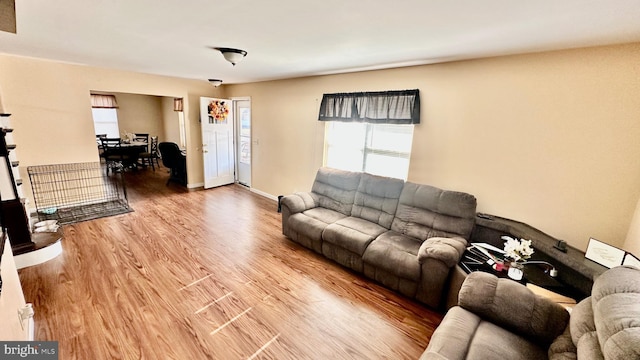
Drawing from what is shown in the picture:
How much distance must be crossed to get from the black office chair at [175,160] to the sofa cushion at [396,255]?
4883mm

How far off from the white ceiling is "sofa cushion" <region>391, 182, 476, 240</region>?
4.60 feet

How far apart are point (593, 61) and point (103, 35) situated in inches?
161

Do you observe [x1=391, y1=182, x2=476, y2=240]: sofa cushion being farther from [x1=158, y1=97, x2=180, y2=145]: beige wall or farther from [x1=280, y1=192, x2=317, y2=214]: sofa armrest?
[x1=158, y1=97, x2=180, y2=145]: beige wall

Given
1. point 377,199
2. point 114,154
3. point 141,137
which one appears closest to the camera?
point 377,199

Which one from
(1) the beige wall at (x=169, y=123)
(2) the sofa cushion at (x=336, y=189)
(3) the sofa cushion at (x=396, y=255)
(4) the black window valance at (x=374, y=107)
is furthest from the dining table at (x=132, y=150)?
(3) the sofa cushion at (x=396, y=255)

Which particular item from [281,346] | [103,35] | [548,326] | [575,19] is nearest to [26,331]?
[281,346]

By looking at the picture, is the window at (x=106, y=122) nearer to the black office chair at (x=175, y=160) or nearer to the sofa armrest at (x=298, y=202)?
the black office chair at (x=175, y=160)

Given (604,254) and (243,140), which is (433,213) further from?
(243,140)

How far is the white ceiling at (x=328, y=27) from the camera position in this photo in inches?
58.6

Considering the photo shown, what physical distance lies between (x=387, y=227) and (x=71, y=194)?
201 inches

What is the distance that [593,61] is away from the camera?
6.73 feet

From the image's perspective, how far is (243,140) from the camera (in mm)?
5949

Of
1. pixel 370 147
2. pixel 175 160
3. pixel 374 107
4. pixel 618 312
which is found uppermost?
pixel 374 107

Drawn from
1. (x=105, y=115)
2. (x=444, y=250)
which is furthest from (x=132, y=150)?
(x=444, y=250)
